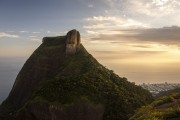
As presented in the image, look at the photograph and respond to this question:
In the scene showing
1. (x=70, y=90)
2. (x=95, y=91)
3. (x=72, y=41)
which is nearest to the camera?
(x=70, y=90)

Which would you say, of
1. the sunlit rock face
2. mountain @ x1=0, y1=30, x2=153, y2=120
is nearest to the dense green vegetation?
mountain @ x1=0, y1=30, x2=153, y2=120

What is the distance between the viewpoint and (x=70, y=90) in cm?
8700

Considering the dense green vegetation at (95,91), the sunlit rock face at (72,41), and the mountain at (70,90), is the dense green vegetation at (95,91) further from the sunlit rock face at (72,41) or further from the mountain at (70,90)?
the sunlit rock face at (72,41)

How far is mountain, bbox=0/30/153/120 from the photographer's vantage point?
81.5m

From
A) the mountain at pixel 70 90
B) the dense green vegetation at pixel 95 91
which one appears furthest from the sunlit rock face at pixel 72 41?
the dense green vegetation at pixel 95 91

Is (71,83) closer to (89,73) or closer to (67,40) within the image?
(89,73)

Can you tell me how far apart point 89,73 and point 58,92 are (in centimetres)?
1783

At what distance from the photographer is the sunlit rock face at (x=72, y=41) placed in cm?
12281

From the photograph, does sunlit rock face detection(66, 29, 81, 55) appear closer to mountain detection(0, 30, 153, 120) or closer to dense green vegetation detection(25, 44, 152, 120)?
mountain detection(0, 30, 153, 120)

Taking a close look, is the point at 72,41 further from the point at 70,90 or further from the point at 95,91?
the point at 70,90

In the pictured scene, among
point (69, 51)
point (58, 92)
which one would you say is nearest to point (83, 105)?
point (58, 92)

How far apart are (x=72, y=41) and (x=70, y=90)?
136ft

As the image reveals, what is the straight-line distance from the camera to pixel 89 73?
101 m

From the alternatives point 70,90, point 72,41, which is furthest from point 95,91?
point 72,41
